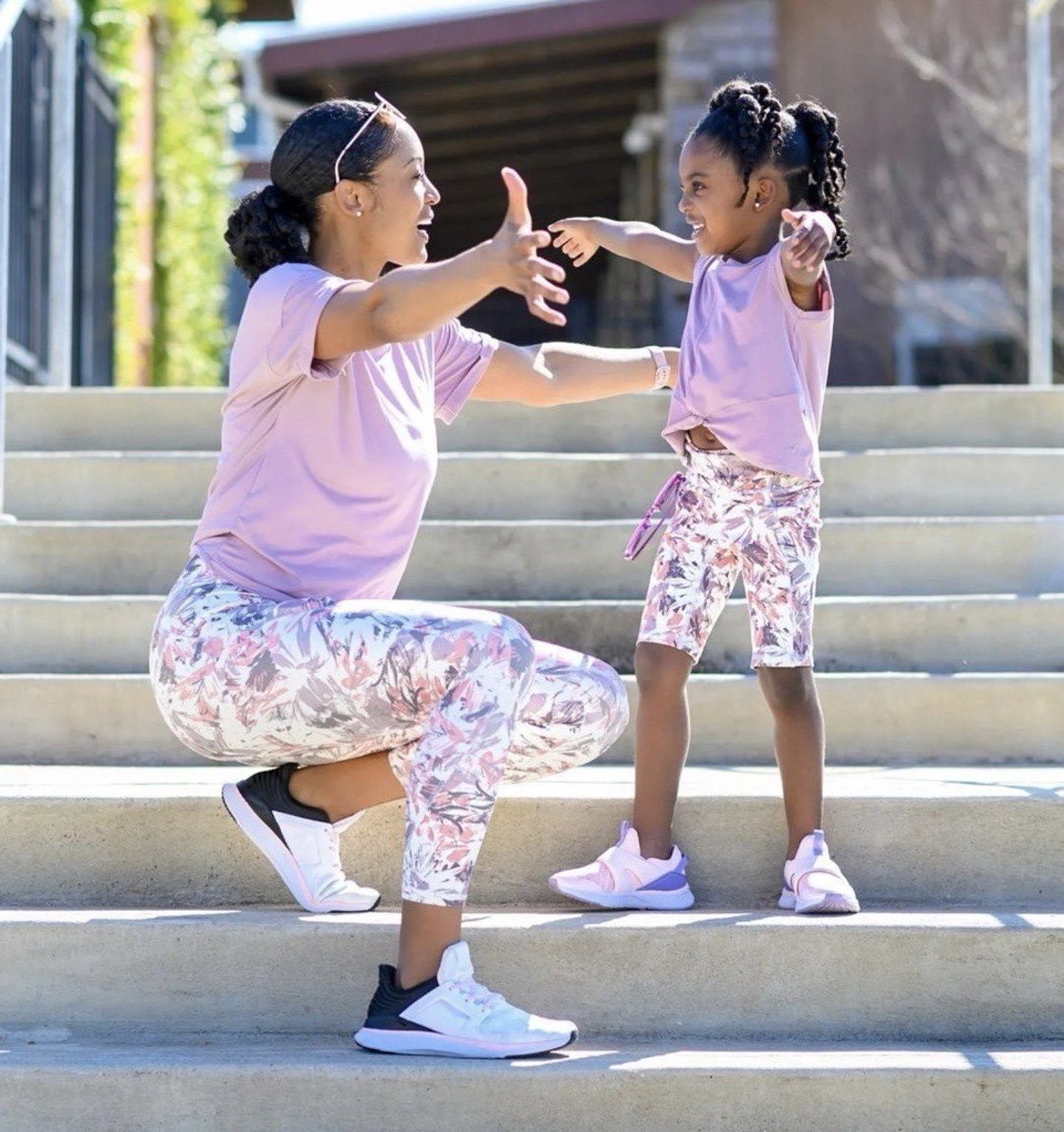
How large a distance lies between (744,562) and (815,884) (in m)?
0.57

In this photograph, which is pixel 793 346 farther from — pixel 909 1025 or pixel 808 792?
pixel 909 1025

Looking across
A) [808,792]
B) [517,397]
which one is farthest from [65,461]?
[808,792]

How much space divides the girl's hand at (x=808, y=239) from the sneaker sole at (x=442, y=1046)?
1.24m

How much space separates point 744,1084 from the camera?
96.1 inches

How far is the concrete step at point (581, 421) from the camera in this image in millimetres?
4535

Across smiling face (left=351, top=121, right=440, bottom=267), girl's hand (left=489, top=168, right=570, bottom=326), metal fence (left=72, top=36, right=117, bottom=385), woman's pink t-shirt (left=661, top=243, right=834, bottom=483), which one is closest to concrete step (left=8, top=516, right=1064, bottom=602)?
woman's pink t-shirt (left=661, top=243, right=834, bottom=483)

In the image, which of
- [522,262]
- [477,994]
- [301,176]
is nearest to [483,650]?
[477,994]

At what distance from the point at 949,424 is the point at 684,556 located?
1.78 m

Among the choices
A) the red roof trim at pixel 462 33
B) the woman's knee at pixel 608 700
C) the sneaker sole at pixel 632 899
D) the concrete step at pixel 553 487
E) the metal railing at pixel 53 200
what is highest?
the red roof trim at pixel 462 33

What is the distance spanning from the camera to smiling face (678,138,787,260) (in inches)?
116

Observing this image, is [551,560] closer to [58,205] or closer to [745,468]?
[745,468]

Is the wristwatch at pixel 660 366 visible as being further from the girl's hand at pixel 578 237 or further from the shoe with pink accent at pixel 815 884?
the shoe with pink accent at pixel 815 884

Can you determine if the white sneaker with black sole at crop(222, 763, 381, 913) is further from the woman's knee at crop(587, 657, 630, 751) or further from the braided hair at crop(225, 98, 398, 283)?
the braided hair at crop(225, 98, 398, 283)

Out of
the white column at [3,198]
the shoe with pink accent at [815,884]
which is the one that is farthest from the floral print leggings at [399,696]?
the white column at [3,198]
